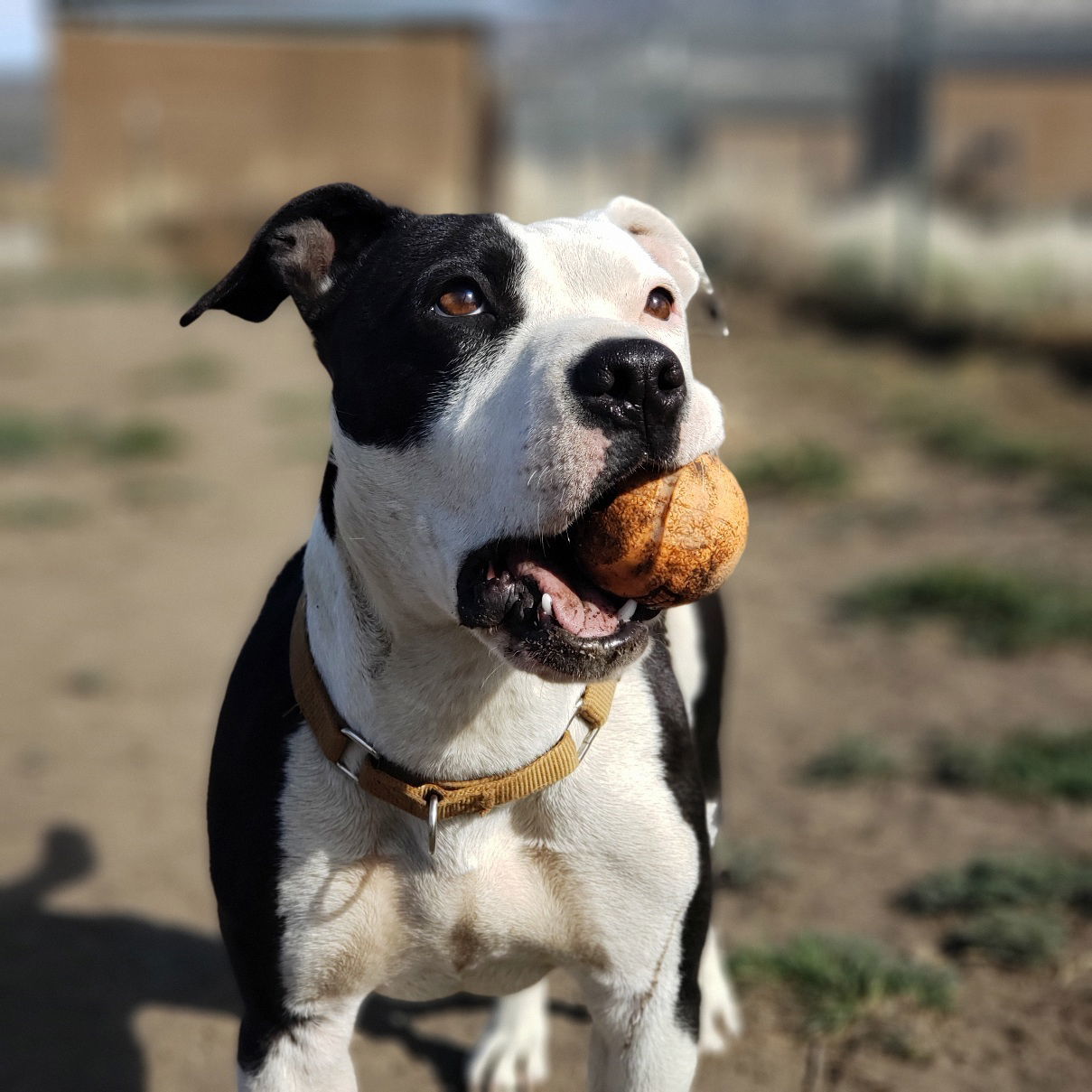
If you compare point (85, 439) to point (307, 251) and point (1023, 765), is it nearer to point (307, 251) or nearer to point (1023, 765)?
point (1023, 765)

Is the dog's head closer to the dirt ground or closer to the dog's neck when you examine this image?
the dog's neck

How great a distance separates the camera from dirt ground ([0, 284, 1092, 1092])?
314 cm

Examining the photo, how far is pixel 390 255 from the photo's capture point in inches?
89.4

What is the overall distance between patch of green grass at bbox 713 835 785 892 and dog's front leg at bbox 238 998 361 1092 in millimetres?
1651

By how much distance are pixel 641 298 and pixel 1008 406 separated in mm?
7187

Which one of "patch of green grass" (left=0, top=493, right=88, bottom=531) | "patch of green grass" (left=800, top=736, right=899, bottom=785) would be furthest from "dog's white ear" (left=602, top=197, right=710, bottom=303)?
"patch of green grass" (left=0, top=493, right=88, bottom=531)

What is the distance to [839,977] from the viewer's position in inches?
126

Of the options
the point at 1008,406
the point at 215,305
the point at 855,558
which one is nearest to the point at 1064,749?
the point at 855,558

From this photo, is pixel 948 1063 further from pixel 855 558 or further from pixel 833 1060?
pixel 855 558

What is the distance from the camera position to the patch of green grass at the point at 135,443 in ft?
28.3

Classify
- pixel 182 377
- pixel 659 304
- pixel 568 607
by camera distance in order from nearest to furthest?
pixel 568 607 < pixel 659 304 < pixel 182 377

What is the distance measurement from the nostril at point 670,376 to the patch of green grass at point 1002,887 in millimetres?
2183

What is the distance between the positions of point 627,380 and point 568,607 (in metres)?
0.35

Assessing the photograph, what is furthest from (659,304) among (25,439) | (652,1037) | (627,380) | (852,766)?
(25,439)
